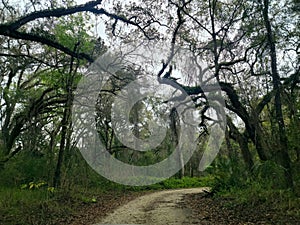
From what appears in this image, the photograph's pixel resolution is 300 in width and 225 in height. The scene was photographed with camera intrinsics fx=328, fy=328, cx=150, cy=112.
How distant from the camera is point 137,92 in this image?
58.4ft

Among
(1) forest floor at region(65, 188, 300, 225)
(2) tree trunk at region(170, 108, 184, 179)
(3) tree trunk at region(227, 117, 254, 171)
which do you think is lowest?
(1) forest floor at region(65, 188, 300, 225)

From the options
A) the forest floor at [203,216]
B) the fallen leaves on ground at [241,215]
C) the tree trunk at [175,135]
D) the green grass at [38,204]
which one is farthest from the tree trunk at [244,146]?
the tree trunk at [175,135]

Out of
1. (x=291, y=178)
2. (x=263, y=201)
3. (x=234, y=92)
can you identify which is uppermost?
(x=234, y=92)

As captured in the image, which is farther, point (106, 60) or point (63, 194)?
point (106, 60)

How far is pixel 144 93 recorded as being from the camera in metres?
18.5

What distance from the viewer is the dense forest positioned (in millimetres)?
9039

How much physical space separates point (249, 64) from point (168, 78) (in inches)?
145

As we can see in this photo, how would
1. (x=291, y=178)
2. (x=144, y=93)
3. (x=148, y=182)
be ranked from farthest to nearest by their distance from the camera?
(x=148, y=182) → (x=144, y=93) → (x=291, y=178)

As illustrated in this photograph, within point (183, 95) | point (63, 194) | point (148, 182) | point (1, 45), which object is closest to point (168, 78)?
point (183, 95)

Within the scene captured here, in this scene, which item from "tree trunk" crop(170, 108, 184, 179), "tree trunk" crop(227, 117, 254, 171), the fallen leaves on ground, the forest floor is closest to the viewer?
the fallen leaves on ground

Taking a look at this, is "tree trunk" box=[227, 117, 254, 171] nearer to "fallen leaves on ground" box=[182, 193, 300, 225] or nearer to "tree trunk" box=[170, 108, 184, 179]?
"fallen leaves on ground" box=[182, 193, 300, 225]

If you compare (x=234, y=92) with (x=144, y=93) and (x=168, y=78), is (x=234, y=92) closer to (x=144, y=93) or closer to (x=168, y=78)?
(x=168, y=78)

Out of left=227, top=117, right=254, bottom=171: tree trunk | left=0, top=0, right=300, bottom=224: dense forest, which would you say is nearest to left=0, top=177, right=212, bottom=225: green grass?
left=0, top=0, right=300, bottom=224: dense forest

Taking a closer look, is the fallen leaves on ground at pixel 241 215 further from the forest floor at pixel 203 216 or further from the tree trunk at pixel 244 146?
the tree trunk at pixel 244 146
